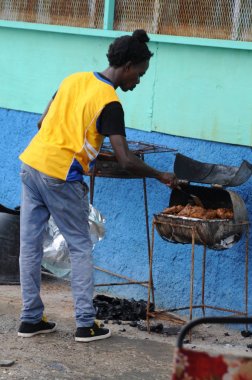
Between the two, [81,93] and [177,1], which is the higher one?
[177,1]

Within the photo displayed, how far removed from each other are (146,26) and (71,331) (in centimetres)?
270

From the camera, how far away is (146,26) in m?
7.43

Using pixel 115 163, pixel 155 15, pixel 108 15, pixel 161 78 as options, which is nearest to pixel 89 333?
pixel 115 163

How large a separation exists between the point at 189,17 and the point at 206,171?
140 centimetres

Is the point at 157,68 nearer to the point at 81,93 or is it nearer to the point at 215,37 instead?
the point at 215,37

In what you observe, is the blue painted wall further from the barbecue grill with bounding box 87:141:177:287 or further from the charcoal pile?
the charcoal pile

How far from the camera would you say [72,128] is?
5.75 meters

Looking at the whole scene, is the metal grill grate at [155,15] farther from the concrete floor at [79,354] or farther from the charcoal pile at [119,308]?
the concrete floor at [79,354]

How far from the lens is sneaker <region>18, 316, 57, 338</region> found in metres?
6.12

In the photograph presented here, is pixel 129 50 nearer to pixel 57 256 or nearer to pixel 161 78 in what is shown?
pixel 161 78

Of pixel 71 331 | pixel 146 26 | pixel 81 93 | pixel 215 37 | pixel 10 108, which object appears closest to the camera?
pixel 81 93

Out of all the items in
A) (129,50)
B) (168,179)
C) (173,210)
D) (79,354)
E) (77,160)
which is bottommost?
(79,354)

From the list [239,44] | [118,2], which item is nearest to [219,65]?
[239,44]

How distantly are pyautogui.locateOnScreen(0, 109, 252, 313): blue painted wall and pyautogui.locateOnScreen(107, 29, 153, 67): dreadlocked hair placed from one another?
126 centimetres
